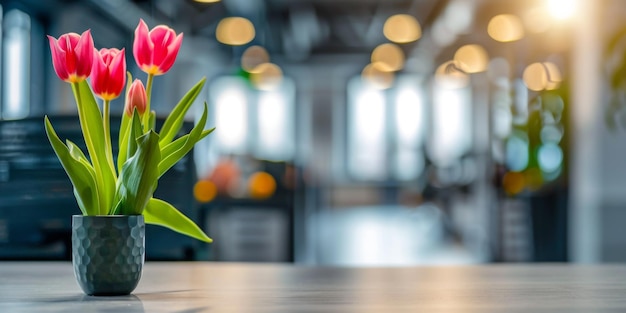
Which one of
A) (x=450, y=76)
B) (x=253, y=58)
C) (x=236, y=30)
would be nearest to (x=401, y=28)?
(x=253, y=58)

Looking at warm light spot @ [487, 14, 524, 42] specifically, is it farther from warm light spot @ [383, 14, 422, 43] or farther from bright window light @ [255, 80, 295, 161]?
bright window light @ [255, 80, 295, 161]

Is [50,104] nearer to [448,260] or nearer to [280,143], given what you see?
[448,260]

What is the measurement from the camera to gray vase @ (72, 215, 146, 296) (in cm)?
89

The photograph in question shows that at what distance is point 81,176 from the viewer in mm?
891

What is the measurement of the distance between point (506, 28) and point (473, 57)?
335cm

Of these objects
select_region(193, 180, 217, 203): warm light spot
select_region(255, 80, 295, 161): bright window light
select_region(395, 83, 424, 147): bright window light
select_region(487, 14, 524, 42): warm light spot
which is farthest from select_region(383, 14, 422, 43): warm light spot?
select_region(395, 83, 424, 147): bright window light

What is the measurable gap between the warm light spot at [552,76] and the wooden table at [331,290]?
321 cm

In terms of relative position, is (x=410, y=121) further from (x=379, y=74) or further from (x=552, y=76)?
(x=552, y=76)

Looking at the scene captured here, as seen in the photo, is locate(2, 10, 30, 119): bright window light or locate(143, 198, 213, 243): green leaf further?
locate(2, 10, 30, 119): bright window light

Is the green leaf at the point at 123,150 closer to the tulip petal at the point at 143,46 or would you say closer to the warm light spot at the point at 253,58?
the tulip petal at the point at 143,46

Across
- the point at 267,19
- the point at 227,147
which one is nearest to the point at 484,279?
the point at 267,19

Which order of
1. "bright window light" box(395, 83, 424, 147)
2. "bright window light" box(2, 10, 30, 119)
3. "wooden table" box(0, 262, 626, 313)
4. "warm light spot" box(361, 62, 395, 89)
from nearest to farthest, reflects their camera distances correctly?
"wooden table" box(0, 262, 626, 313) → "bright window light" box(2, 10, 30, 119) → "warm light spot" box(361, 62, 395, 89) → "bright window light" box(395, 83, 424, 147)

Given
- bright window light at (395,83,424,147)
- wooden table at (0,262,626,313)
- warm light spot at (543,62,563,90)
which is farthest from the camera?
bright window light at (395,83,424,147)

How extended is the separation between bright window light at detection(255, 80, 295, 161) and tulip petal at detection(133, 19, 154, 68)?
13501 millimetres
